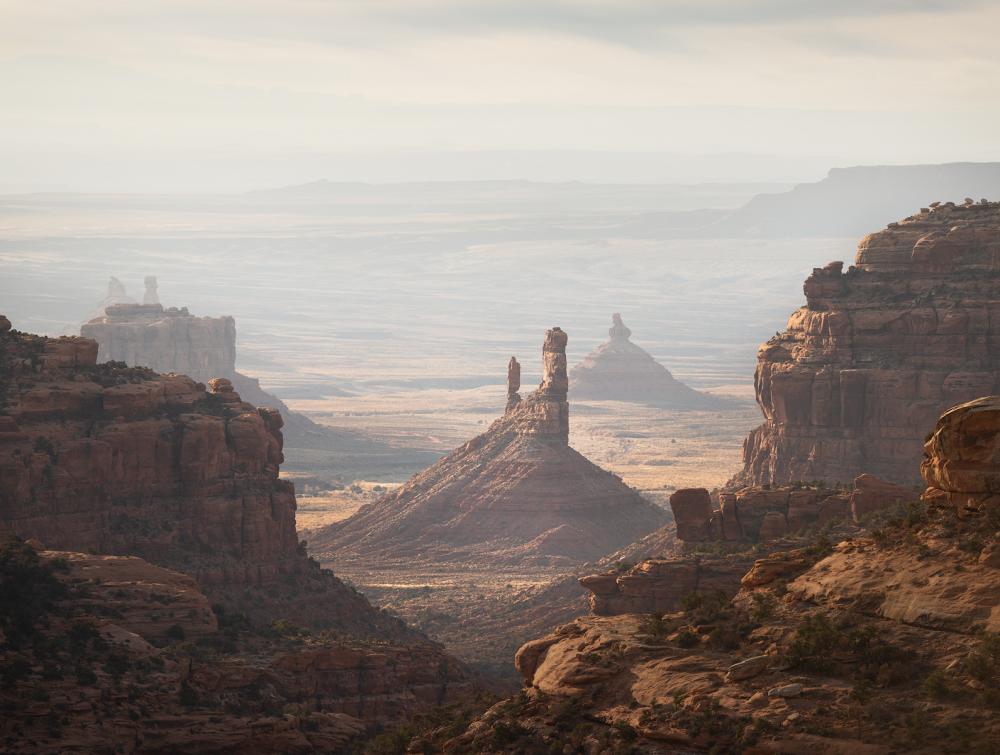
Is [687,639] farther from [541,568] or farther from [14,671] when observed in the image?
[541,568]

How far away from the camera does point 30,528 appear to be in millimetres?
80438

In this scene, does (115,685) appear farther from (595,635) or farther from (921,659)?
(921,659)

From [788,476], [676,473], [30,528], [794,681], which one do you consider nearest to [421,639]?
[30,528]

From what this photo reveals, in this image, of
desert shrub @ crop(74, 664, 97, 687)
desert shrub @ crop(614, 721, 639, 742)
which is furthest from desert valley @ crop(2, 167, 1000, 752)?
desert shrub @ crop(74, 664, 97, 687)

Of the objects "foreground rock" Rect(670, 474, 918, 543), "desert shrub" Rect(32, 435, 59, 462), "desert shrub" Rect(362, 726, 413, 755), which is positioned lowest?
"desert shrub" Rect(362, 726, 413, 755)

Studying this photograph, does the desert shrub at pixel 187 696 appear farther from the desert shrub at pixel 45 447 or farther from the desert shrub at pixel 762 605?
the desert shrub at pixel 45 447

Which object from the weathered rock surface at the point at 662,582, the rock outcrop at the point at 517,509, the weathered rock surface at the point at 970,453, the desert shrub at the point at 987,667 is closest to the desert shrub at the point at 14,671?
the weathered rock surface at the point at 662,582

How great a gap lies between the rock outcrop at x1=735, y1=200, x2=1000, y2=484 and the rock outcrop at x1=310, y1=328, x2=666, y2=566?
21.0 meters

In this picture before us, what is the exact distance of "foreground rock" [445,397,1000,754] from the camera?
138 ft

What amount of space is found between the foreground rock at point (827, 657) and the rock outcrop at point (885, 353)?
4737 centimetres

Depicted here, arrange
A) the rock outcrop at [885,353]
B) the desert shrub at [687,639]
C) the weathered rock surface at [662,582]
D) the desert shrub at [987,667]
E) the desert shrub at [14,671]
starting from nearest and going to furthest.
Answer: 1. the desert shrub at [987,667]
2. the desert shrub at [687,639]
3. the desert shrub at [14,671]
4. the weathered rock surface at [662,582]
5. the rock outcrop at [885,353]

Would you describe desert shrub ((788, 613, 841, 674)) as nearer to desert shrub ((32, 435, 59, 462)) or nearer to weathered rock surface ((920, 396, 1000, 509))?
weathered rock surface ((920, 396, 1000, 509))

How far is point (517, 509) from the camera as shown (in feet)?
419

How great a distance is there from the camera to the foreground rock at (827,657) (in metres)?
42.1
